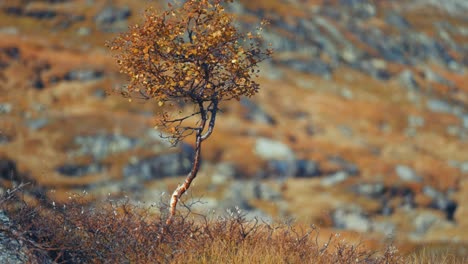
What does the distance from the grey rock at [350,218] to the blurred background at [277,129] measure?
6.9 inches

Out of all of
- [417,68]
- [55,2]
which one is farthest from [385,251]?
[417,68]

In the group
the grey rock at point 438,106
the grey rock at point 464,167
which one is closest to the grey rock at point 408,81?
the grey rock at point 438,106

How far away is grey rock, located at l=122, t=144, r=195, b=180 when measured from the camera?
68438mm

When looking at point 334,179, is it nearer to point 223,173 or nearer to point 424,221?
point 424,221

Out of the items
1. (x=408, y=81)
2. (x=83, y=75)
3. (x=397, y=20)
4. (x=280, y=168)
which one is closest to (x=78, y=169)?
(x=280, y=168)

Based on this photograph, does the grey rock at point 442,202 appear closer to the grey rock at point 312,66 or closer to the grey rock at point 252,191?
the grey rock at point 252,191

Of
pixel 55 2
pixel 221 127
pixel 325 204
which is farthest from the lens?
pixel 55 2

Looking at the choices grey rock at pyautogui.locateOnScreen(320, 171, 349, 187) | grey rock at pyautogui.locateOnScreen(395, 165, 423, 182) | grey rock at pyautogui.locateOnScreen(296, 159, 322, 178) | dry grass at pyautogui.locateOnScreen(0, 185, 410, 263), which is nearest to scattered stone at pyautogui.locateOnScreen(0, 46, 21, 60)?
grey rock at pyautogui.locateOnScreen(296, 159, 322, 178)

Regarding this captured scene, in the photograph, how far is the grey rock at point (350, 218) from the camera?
63938 millimetres

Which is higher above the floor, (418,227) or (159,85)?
(418,227)

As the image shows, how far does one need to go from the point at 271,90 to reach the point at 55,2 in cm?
3871

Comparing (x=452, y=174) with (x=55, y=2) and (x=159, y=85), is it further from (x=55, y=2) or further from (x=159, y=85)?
(x=159, y=85)

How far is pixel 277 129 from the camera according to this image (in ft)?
289

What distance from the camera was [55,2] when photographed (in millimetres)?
110438
